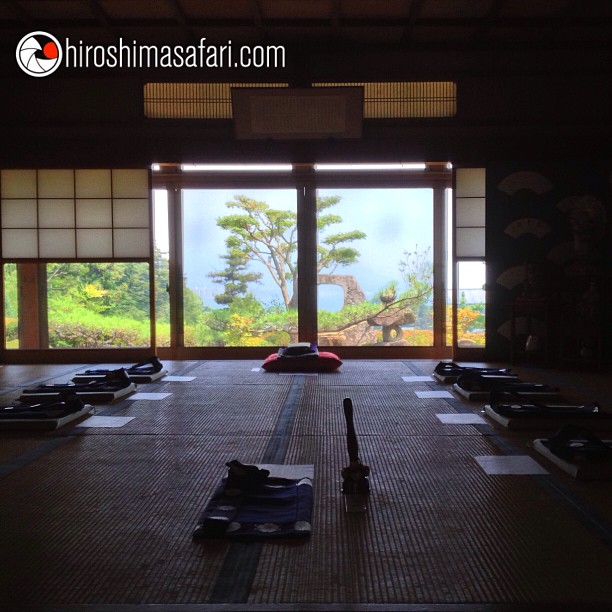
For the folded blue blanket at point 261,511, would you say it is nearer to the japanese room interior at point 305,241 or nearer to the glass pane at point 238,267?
the japanese room interior at point 305,241

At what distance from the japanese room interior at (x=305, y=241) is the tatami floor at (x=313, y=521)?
0.03 meters

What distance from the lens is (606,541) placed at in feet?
5.75

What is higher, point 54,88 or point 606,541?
point 54,88

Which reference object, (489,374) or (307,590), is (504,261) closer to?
(489,374)

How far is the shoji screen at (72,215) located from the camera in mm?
6473

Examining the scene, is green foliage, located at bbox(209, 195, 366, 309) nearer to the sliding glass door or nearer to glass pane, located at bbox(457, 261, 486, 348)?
the sliding glass door

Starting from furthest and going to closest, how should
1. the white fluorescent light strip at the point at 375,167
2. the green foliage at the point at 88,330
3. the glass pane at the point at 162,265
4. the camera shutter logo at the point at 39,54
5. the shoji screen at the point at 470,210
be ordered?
the green foliage at the point at 88,330, the glass pane at the point at 162,265, the white fluorescent light strip at the point at 375,167, the shoji screen at the point at 470,210, the camera shutter logo at the point at 39,54

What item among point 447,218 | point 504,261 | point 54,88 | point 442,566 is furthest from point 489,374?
point 54,88

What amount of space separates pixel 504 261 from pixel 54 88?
187 inches

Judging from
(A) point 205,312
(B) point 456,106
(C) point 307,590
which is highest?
(B) point 456,106

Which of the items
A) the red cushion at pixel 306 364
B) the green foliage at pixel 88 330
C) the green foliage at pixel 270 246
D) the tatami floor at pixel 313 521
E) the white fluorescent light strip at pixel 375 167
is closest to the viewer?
the tatami floor at pixel 313 521

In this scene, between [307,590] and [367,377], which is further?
[367,377]

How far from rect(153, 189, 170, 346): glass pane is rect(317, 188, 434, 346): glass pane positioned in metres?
1.71

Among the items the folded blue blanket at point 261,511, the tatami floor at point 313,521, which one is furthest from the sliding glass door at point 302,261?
the folded blue blanket at point 261,511
